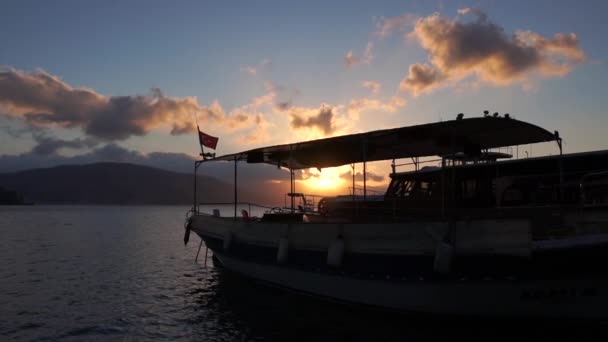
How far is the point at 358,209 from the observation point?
13953 millimetres

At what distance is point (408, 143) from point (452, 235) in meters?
4.23

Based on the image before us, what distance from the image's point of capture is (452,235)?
9.98 metres

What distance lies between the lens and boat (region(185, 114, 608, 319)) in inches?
363

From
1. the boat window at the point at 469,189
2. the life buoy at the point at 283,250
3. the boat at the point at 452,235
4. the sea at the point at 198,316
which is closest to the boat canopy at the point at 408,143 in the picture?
the boat at the point at 452,235

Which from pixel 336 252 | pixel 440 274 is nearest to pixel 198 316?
pixel 336 252

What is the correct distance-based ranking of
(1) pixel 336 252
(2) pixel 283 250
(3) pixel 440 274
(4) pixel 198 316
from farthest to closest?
(2) pixel 283 250 → (4) pixel 198 316 → (1) pixel 336 252 → (3) pixel 440 274

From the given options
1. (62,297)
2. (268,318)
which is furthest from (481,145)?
(62,297)

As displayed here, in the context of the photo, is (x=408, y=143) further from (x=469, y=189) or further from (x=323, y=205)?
(x=323, y=205)

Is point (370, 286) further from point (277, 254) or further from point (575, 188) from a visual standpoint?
point (575, 188)

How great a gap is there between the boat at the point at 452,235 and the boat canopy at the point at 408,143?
5cm

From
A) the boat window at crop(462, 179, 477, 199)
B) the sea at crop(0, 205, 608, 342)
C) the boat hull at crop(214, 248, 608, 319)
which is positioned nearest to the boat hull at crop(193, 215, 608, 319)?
the boat hull at crop(214, 248, 608, 319)

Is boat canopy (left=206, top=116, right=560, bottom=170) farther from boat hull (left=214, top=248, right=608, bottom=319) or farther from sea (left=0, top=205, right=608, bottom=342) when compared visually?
sea (left=0, top=205, right=608, bottom=342)

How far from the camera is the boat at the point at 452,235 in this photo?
9.21m

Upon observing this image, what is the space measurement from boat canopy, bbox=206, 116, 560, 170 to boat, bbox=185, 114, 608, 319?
2.0 inches
